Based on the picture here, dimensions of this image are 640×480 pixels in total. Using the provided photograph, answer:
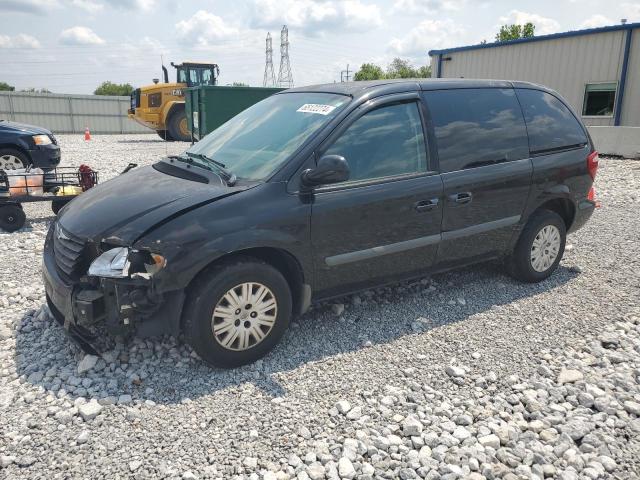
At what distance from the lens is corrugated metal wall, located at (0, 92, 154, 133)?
97.7 ft

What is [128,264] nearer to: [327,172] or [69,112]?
[327,172]

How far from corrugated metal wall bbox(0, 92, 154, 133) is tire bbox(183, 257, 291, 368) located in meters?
31.1

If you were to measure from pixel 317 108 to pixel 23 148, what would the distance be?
7.35 m

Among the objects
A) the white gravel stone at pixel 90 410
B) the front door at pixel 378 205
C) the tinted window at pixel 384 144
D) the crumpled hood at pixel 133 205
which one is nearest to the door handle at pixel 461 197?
the front door at pixel 378 205

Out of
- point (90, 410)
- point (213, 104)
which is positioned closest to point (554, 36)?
point (213, 104)

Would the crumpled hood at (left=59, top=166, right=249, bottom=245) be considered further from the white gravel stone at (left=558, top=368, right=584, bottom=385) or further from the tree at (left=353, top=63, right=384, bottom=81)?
the tree at (left=353, top=63, right=384, bottom=81)

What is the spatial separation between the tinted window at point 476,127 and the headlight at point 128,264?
7.51ft

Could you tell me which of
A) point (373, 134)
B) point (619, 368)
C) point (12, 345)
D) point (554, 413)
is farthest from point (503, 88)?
point (12, 345)

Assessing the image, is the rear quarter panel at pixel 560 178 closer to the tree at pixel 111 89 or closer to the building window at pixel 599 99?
the building window at pixel 599 99

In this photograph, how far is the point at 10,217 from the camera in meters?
6.80

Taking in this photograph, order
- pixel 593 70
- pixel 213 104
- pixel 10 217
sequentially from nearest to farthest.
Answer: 1. pixel 10 217
2. pixel 213 104
3. pixel 593 70

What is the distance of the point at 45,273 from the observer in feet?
11.9

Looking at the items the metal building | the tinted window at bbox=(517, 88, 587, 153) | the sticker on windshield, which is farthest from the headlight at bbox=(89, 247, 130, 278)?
the metal building

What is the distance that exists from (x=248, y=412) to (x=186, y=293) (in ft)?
2.68
